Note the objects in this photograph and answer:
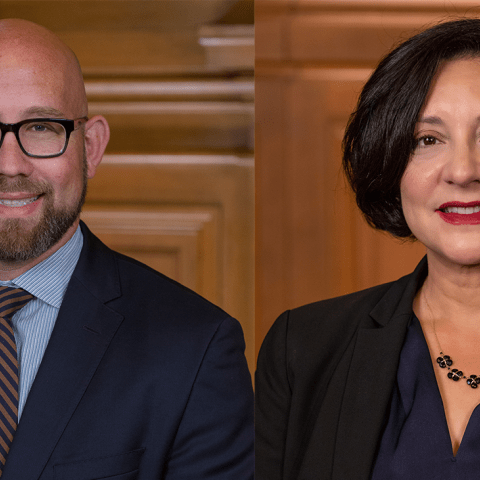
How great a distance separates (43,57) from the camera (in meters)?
0.91

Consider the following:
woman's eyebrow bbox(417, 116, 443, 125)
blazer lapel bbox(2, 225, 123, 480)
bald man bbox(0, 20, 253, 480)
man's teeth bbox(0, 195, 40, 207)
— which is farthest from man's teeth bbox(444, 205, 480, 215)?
man's teeth bbox(0, 195, 40, 207)

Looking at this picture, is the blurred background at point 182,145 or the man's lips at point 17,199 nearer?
the man's lips at point 17,199

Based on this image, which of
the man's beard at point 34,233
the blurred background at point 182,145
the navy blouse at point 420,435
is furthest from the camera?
the blurred background at point 182,145

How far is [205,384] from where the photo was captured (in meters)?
0.89

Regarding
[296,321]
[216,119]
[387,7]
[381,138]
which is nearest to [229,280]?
[296,321]

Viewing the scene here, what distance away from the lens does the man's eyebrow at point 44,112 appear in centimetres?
A: 89

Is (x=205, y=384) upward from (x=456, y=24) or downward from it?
downward

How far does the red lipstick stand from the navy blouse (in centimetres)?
18

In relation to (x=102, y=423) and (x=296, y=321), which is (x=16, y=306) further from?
(x=296, y=321)

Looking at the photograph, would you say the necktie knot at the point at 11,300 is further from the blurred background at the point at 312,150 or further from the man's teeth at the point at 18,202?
the blurred background at the point at 312,150

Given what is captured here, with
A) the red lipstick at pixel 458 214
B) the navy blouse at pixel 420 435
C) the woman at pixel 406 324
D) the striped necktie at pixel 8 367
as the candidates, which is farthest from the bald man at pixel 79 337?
the red lipstick at pixel 458 214

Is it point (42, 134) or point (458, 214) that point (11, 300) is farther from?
point (458, 214)

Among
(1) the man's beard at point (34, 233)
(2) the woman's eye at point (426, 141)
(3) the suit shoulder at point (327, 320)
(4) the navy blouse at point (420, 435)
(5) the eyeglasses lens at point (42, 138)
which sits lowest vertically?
(4) the navy blouse at point (420, 435)

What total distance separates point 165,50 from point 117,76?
0.35 ft
